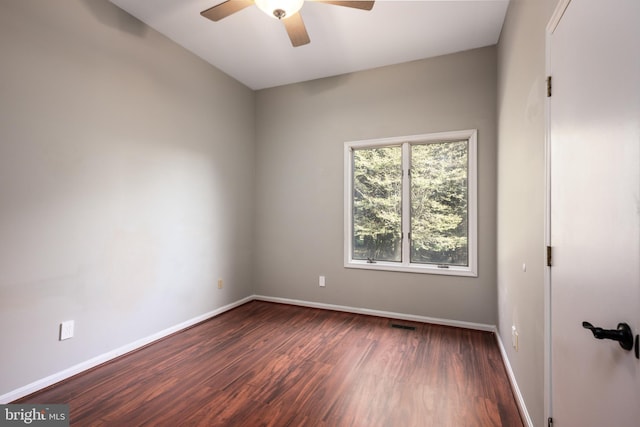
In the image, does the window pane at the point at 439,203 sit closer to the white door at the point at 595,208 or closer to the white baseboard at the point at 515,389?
the white baseboard at the point at 515,389

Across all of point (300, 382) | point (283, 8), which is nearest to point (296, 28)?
point (283, 8)

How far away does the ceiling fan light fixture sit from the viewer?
1.95 metres

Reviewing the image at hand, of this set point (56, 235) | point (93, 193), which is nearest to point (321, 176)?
point (93, 193)

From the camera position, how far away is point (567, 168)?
3.92 ft

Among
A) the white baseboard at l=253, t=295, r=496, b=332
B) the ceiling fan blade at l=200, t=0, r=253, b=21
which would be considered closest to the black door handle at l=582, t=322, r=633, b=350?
the ceiling fan blade at l=200, t=0, r=253, b=21

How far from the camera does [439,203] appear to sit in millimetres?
3469

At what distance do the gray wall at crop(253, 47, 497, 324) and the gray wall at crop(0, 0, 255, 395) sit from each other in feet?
2.68

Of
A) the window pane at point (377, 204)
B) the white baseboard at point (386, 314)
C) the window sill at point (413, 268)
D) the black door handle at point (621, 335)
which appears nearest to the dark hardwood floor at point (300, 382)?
the white baseboard at point (386, 314)

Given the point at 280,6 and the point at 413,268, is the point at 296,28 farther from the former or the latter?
the point at 413,268

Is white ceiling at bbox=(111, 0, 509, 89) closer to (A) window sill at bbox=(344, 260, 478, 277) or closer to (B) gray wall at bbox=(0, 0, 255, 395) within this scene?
(B) gray wall at bbox=(0, 0, 255, 395)

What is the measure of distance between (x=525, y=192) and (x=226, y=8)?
7.88 ft

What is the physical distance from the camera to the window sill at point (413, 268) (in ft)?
10.8

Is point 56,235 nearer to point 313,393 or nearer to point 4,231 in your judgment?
point 4,231

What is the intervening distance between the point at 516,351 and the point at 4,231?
11.4ft
